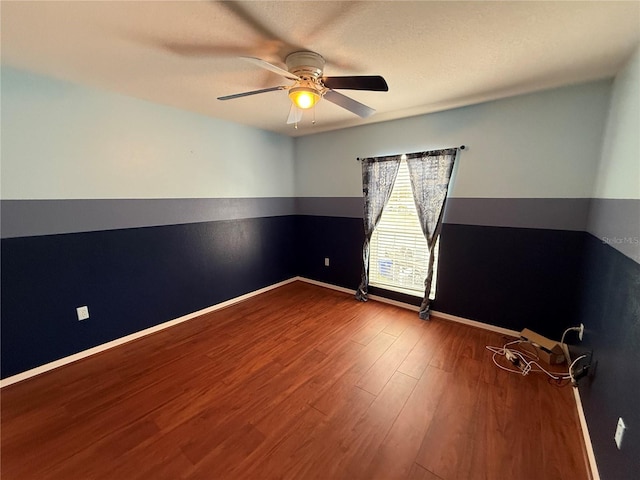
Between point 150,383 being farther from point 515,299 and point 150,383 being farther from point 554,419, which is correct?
point 515,299

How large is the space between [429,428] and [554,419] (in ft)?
2.76

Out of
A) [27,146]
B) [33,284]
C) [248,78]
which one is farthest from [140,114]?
[33,284]

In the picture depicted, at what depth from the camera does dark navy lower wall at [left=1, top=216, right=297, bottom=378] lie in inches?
78.3

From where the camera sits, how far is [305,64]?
5.33 feet

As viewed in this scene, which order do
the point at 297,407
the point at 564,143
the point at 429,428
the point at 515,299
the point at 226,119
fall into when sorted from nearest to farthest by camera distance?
the point at 429,428
the point at 297,407
the point at 564,143
the point at 515,299
the point at 226,119

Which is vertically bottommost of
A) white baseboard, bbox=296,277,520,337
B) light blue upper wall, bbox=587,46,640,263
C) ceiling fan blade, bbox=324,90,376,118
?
white baseboard, bbox=296,277,520,337

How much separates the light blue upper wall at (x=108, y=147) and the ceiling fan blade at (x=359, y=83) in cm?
196

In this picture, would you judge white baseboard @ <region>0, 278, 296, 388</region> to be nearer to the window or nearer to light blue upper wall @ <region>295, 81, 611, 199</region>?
the window

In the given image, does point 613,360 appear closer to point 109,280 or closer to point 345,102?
point 345,102

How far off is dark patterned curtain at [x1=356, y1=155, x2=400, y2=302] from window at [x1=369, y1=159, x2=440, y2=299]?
0.07 metres

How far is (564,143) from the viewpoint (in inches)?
87.4

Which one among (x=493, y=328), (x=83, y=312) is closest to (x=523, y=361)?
(x=493, y=328)

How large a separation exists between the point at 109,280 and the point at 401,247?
10.5 ft

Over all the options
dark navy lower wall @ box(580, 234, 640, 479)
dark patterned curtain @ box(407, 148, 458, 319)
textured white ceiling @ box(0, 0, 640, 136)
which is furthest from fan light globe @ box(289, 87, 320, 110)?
dark navy lower wall @ box(580, 234, 640, 479)
